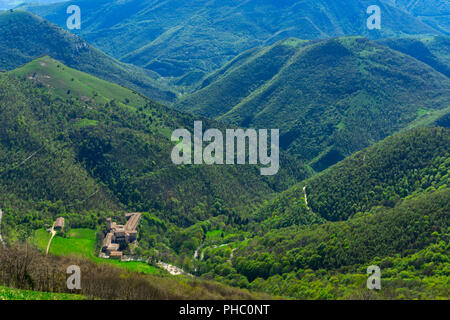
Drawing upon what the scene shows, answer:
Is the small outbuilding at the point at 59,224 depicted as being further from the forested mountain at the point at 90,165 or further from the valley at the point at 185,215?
the forested mountain at the point at 90,165

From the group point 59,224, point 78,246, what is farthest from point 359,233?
point 59,224

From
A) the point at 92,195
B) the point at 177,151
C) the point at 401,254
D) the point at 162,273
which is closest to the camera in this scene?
the point at 401,254

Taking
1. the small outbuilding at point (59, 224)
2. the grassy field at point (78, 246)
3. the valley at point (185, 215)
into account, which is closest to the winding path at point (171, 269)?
the valley at point (185, 215)

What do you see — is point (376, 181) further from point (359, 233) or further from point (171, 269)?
point (171, 269)
